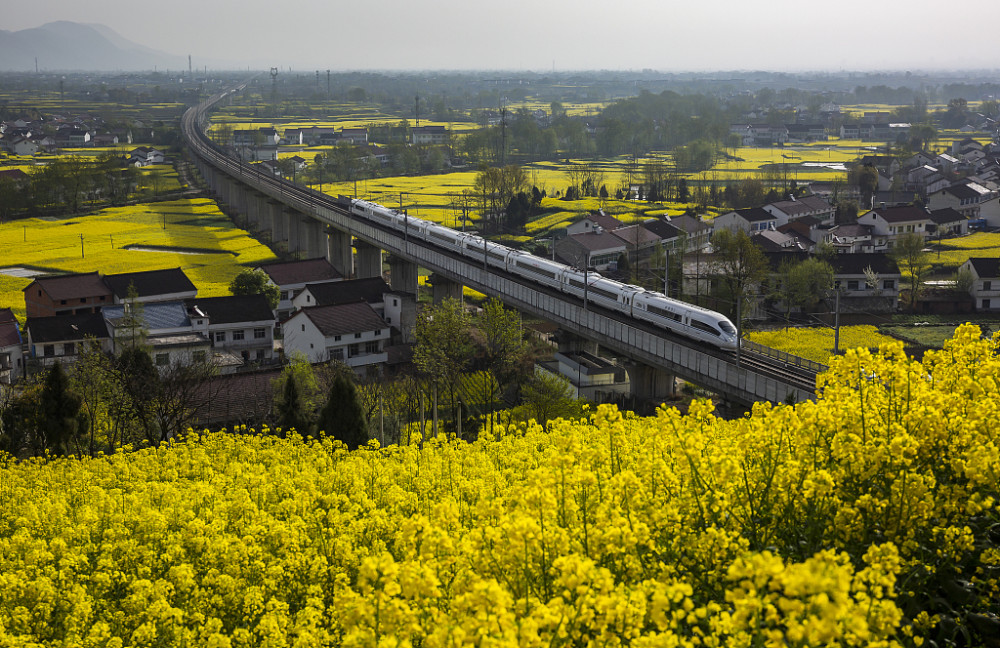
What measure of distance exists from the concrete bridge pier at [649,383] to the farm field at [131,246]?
2368 cm

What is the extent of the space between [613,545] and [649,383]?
22.9 meters

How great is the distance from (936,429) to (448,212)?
2422 inches

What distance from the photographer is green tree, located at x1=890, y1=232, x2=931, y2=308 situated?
42.8m

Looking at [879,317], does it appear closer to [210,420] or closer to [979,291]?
[979,291]

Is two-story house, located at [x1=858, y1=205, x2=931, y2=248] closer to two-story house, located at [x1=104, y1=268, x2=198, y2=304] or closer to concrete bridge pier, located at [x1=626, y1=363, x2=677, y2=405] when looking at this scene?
concrete bridge pier, located at [x1=626, y1=363, x2=677, y2=405]

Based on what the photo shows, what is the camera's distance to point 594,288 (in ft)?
103

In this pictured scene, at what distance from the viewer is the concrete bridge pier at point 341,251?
51.4 m

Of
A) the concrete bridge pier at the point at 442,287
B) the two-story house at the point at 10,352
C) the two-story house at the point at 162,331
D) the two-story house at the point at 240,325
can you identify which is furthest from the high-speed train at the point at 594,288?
the two-story house at the point at 10,352

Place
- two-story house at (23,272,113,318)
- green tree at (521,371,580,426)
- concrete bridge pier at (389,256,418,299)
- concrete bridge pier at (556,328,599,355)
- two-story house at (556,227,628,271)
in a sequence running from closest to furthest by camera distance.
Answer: green tree at (521,371,580,426) → concrete bridge pier at (556,328,599,355) → two-story house at (23,272,113,318) → concrete bridge pier at (389,256,418,299) → two-story house at (556,227,628,271)

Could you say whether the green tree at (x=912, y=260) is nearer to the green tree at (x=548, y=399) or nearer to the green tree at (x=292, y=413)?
the green tree at (x=548, y=399)

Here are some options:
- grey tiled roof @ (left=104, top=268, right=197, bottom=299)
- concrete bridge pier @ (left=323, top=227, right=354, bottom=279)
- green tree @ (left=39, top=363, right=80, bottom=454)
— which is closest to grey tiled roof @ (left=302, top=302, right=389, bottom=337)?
grey tiled roof @ (left=104, top=268, right=197, bottom=299)

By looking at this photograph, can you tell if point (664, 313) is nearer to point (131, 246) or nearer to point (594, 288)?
point (594, 288)

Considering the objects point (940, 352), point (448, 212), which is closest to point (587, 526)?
point (940, 352)

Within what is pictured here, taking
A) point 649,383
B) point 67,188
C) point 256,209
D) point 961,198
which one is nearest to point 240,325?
point 649,383
